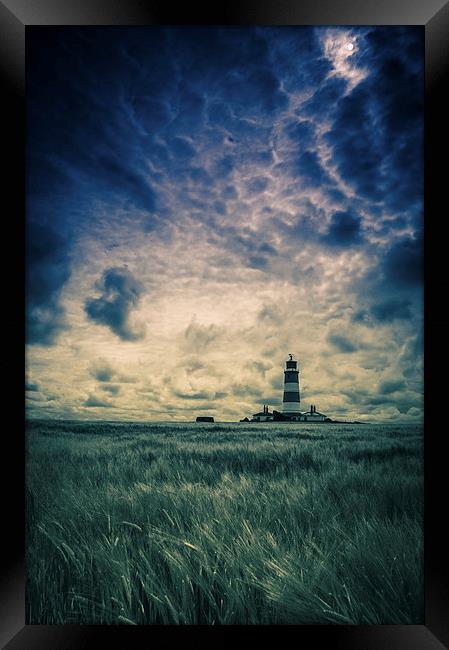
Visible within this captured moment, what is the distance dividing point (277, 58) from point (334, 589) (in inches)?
108

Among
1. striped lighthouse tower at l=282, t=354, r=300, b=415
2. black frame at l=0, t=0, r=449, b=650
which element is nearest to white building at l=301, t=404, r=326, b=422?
striped lighthouse tower at l=282, t=354, r=300, b=415

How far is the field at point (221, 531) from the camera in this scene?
75.2 inches

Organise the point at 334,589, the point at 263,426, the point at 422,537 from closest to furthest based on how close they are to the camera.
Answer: the point at 334,589 < the point at 422,537 < the point at 263,426

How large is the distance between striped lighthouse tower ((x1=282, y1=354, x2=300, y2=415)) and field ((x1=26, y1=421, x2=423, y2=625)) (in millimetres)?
309

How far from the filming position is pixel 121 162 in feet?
7.66

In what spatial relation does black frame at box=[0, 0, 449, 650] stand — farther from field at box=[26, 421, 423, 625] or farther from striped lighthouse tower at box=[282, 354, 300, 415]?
striped lighthouse tower at box=[282, 354, 300, 415]

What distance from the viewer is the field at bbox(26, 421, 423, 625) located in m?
1.91

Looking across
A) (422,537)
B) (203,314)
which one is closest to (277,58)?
(203,314)

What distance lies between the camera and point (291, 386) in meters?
2.49
